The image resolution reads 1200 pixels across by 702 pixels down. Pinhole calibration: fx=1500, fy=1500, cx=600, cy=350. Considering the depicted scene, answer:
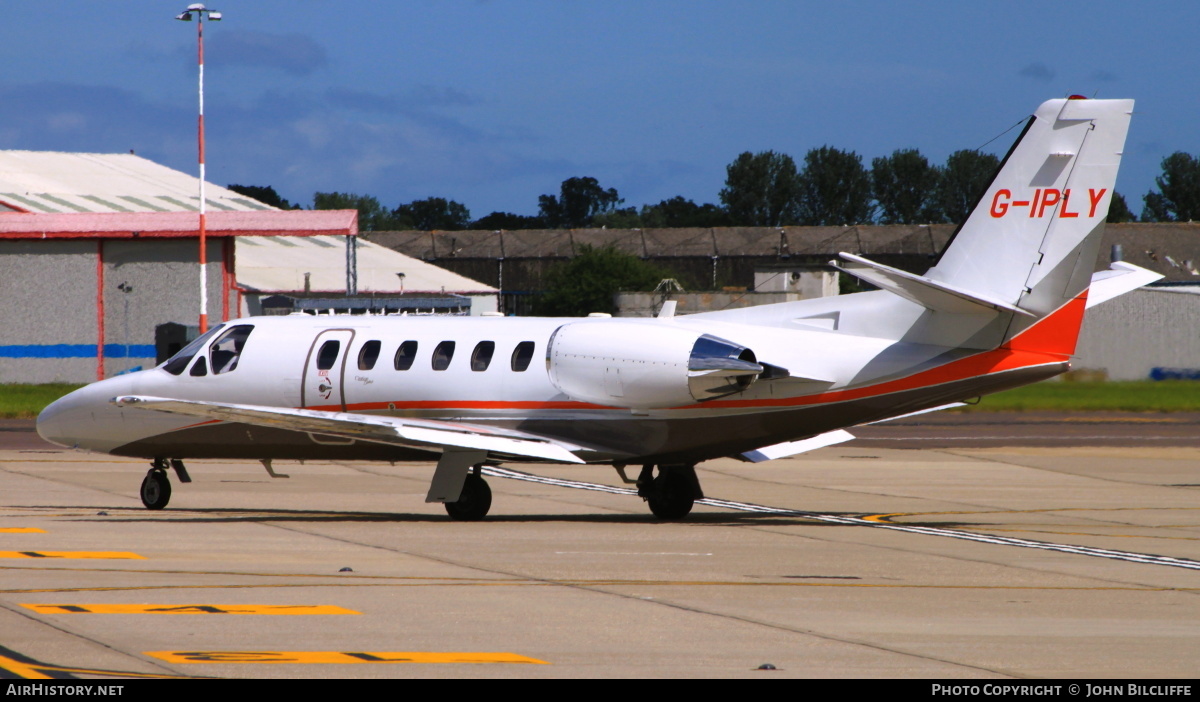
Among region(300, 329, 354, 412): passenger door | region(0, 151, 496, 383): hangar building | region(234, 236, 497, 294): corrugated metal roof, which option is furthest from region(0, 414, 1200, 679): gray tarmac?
region(234, 236, 497, 294): corrugated metal roof

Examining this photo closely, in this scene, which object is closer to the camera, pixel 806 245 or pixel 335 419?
pixel 335 419

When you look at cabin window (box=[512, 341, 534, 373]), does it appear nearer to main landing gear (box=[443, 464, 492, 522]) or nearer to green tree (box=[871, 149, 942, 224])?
main landing gear (box=[443, 464, 492, 522])

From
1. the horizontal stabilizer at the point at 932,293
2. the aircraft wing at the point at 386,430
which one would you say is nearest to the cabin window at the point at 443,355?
the aircraft wing at the point at 386,430

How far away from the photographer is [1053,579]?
15477 millimetres

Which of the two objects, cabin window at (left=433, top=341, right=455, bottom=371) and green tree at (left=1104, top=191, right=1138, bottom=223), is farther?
green tree at (left=1104, top=191, right=1138, bottom=223)

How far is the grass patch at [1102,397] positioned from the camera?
163 ft

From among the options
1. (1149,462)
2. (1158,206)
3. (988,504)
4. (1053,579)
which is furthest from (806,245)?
(1053,579)

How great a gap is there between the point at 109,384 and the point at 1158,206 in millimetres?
138698

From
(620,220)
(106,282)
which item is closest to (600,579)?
(106,282)

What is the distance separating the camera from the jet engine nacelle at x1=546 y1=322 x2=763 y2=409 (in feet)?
64.7

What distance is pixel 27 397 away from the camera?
52500 mm

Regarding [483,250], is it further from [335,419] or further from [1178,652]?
[1178,652]

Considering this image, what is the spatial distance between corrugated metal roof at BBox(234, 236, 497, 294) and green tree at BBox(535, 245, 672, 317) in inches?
496

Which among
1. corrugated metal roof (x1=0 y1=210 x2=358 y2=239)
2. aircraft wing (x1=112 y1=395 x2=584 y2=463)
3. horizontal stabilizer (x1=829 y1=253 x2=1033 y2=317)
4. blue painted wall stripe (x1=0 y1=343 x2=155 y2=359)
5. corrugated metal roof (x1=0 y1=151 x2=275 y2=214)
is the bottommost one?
blue painted wall stripe (x1=0 y1=343 x2=155 y2=359)
